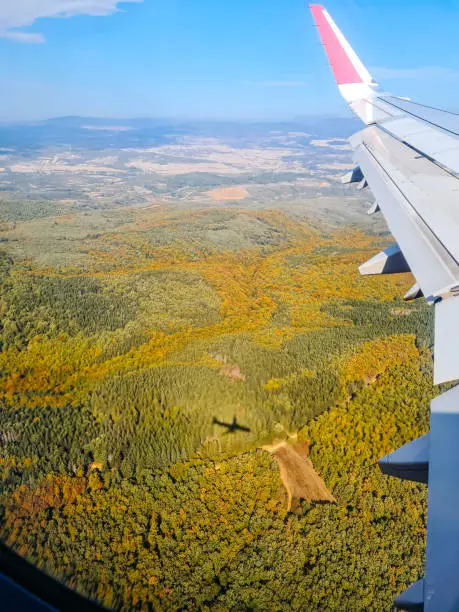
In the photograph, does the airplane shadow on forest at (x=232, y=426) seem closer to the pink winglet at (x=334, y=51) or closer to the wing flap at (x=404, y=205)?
the wing flap at (x=404, y=205)

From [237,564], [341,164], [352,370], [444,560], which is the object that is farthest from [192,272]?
[341,164]

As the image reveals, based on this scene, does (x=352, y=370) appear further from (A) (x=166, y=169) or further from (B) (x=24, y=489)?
(A) (x=166, y=169)

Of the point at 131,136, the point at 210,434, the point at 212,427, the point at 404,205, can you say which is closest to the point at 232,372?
the point at 212,427

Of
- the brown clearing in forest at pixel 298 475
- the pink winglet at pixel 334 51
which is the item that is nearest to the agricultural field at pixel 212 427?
the brown clearing in forest at pixel 298 475

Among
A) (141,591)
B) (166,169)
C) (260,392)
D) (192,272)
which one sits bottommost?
(141,591)

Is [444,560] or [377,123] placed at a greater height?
[377,123]

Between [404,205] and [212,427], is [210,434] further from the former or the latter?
[404,205]
